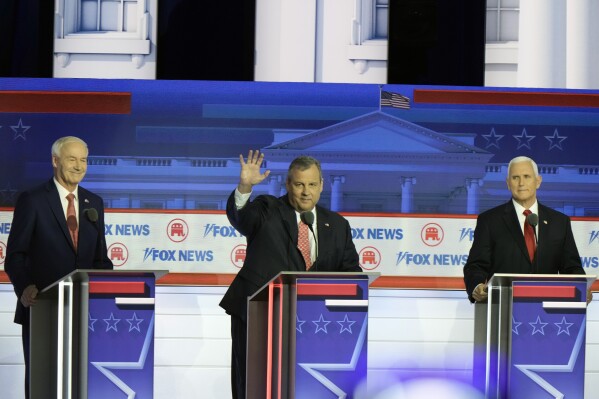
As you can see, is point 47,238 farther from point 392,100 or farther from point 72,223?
point 392,100

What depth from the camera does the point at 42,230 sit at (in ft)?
17.7

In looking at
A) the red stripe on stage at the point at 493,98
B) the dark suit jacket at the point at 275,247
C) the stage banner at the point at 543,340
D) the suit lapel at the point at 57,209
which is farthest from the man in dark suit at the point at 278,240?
the red stripe on stage at the point at 493,98

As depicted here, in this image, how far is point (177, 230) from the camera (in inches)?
283

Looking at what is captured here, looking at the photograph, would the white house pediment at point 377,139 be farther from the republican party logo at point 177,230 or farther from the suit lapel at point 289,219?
the suit lapel at point 289,219

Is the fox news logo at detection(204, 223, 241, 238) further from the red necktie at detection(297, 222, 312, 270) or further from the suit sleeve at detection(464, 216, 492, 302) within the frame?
the suit sleeve at detection(464, 216, 492, 302)

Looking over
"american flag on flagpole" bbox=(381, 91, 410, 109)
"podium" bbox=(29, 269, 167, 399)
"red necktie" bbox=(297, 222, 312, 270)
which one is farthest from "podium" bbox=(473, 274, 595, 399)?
"american flag on flagpole" bbox=(381, 91, 410, 109)

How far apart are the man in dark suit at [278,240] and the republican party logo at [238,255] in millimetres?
1744

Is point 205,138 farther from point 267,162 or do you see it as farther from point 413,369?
point 413,369

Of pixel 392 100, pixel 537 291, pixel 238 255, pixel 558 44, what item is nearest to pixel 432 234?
pixel 392 100

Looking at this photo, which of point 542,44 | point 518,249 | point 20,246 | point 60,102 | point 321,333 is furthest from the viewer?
point 542,44

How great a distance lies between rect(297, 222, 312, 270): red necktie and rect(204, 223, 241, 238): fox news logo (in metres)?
1.86

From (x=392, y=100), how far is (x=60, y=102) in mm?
2329

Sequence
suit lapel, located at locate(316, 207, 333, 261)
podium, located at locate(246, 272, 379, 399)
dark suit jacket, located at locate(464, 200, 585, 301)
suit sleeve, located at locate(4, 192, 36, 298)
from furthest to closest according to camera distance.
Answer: dark suit jacket, located at locate(464, 200, 585, 301) → suit lapel, located at locate(316, 207, 333, 261) → suit sleeve, located at locate(4, 192, 36, 298) → podium, located at locate(246, 272, 379, 399)

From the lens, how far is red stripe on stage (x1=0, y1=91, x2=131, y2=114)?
7.16 meters
